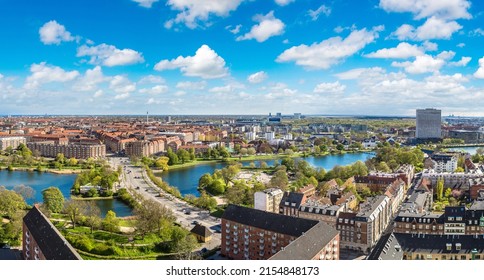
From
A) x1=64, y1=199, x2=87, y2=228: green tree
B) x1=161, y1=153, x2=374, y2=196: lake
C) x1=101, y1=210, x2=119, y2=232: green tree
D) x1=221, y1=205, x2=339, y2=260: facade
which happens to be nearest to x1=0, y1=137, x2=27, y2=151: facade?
x1=161, y1=153, x2=374, y2=196: lake

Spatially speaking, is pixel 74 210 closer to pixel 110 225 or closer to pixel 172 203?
pixel 110 225

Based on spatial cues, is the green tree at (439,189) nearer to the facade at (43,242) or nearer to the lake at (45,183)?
the lake at (45,183)

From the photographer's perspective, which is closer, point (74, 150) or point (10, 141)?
point (74, 150)

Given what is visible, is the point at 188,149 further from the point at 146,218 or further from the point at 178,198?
the point at 146,218

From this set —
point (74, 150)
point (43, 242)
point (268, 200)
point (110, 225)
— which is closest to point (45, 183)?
point (74, 150)

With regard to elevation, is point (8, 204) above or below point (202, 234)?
above

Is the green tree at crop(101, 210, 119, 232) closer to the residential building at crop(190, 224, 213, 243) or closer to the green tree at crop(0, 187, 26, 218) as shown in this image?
the residential building at crop(190, 224, 213, 243)

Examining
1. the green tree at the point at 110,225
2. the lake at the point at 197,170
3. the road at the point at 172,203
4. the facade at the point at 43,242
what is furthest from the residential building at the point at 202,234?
the lake at the point at 197,170
